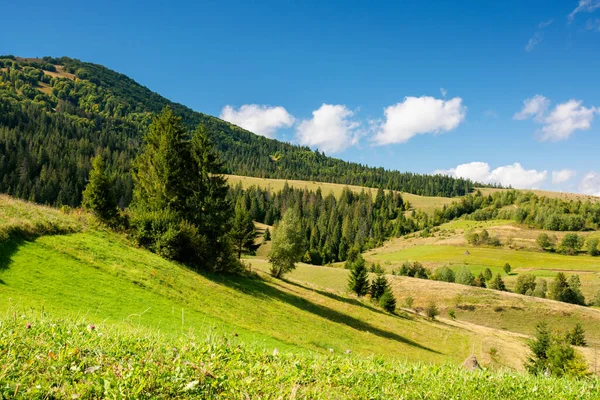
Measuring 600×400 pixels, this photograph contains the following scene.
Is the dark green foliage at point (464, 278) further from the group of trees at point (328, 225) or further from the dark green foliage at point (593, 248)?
the dark green foliage at point (593, 248)

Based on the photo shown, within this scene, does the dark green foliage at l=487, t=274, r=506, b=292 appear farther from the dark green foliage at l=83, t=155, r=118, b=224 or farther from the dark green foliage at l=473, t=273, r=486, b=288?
the dark green foliage at l=83, t=155, r=118, b=224

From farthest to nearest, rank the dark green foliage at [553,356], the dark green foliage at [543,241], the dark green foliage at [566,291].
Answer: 1. the dark green foliage at [543,241]
2. the dark green foliage at [566,291]
3. the dark green foliage at [553,356]

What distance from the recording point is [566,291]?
302 ft

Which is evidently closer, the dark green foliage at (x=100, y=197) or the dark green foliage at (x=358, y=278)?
the dark green foliage at (x=100, y=197)

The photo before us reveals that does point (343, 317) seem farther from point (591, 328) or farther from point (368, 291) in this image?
point (591, 328)

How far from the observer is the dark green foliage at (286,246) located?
4859 cm

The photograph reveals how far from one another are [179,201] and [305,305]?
16575 millimetres

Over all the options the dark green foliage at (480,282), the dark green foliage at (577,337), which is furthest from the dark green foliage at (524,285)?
the dark green foliage at (577,337)

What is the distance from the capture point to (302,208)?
7717 inches

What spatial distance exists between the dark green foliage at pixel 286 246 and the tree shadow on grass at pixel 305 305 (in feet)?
36.4

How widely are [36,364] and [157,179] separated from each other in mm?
31688

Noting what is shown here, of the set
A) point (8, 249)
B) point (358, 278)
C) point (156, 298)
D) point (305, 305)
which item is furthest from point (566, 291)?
point (8, 249)

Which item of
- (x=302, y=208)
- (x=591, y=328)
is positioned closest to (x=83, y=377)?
(x=591, y=328)

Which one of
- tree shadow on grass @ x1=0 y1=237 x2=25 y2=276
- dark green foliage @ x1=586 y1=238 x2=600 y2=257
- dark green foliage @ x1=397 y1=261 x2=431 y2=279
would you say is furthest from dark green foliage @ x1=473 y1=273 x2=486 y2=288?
tree shadow on grass @ x1=0 y1=237 x2=25 y2=276
